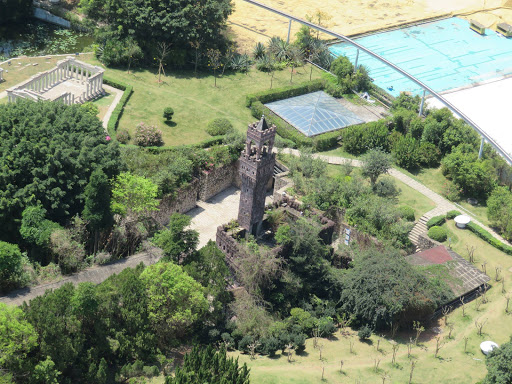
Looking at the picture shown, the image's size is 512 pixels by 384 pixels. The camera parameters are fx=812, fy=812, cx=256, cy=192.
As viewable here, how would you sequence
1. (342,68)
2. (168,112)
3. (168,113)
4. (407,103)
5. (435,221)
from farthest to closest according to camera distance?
1. (342,68)
2. (407,103)
3. (168,113)
4. (168,112)
5. (435,221)

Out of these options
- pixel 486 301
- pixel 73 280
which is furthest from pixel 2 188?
pixel 486 301

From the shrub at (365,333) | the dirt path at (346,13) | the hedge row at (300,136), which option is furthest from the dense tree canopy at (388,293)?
the dirt path at (346,13)

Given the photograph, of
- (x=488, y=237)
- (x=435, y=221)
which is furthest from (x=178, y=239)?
(x=488, y=237)

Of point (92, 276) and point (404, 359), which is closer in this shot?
point (404, 359)

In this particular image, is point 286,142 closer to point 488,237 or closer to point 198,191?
point 198,191

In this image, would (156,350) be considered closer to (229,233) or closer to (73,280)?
(73,280)

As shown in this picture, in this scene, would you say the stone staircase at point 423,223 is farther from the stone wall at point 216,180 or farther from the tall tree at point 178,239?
the tall tree at point 178,239
